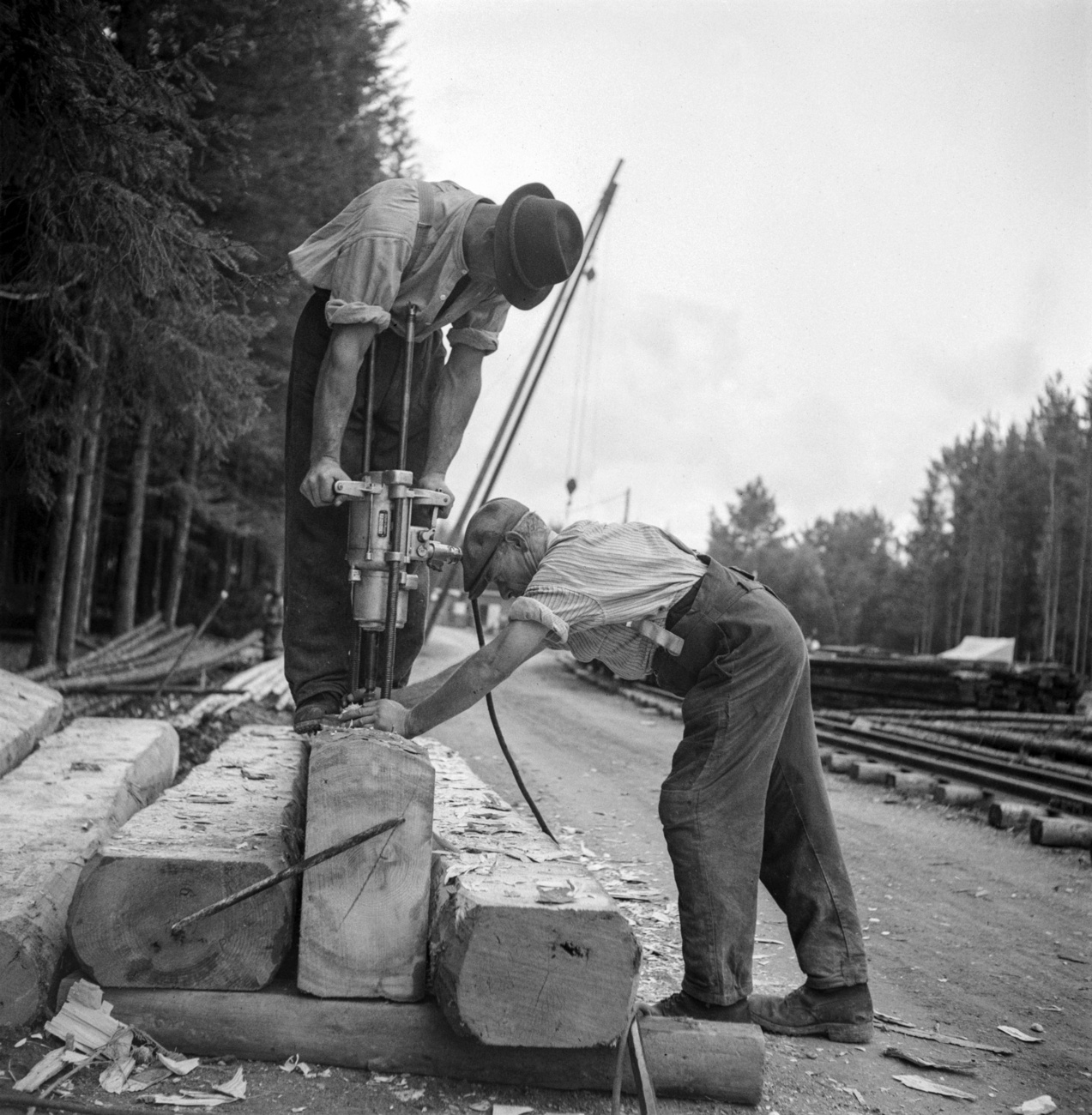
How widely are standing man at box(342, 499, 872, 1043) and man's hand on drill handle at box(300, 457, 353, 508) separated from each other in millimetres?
459

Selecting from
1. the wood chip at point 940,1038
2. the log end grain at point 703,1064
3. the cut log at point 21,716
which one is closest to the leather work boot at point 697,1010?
the log end grain at point 703,1064

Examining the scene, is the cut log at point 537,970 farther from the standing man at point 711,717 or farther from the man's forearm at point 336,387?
the man's forearm at point 336,387

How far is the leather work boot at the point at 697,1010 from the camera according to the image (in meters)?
3.02

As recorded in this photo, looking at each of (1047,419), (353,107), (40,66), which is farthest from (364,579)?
(1047,419)

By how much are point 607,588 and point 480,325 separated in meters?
1.47

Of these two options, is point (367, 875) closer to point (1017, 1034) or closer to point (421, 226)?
point (421, 226)

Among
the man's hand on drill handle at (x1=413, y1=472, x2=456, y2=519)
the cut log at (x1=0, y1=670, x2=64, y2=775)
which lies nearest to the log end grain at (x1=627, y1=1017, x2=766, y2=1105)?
the man's hand on drill handle at (x1=413, y1=472, x2=456, y2=519)

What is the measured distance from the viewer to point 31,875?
10.1 ft

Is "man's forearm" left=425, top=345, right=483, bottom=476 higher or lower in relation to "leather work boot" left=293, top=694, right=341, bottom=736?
higher

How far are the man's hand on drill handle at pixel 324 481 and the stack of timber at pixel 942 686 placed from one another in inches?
609

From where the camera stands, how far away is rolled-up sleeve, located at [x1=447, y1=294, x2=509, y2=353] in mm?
3980

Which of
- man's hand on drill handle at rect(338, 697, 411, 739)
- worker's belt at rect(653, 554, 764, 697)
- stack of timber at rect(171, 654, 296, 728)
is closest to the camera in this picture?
man's hand on drill handle at rect(338, 697, 411, 739)

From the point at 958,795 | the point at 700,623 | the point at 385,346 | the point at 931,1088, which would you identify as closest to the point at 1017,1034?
the point at 931,1088

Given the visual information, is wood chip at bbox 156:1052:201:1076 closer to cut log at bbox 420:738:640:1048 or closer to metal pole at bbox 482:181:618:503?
cut log at bbox 420:738:640:1048
